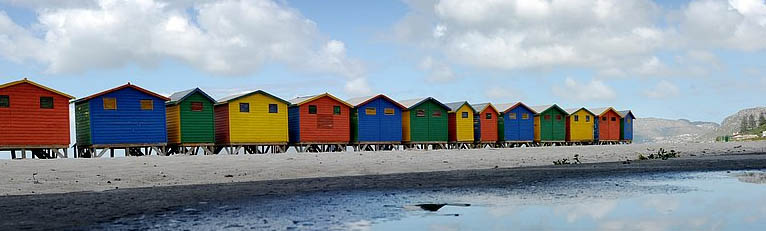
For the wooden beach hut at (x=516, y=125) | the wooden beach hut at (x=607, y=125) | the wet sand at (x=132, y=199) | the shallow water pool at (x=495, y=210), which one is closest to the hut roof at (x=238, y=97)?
the wooden beach hut at (x=516, y=125)

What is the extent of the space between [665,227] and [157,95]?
2822 centimetres

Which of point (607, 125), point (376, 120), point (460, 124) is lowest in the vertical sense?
point (607, 125)

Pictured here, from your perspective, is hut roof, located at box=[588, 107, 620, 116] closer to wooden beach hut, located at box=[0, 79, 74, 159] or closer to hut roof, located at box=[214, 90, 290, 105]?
hut roof, located at box=[214, 90, 290, 105]

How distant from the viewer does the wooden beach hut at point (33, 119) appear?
26.8 m

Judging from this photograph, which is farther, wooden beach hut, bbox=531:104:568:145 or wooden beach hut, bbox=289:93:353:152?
wooden beach hut, bbox=531:104:568:145

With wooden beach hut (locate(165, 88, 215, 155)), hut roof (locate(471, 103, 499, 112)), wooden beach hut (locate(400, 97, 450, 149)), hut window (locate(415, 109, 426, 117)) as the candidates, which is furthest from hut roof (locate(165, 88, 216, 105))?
hut roof (locate(471, 103, 499, 112))

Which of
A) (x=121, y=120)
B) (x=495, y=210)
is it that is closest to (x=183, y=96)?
(x=121, y=120)

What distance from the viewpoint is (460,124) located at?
44562 mm

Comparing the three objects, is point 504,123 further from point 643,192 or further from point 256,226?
point 256,226

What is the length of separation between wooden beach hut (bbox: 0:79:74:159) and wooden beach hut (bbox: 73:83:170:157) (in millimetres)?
1296

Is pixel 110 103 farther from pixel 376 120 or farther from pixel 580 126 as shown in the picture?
pixel 580 126

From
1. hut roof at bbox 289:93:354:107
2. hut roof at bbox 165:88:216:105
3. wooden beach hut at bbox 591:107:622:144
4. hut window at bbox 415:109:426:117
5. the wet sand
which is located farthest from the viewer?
wooden beach hut at bbox 591:107:622:144

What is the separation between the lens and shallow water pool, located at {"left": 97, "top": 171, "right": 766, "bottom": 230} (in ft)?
20.1

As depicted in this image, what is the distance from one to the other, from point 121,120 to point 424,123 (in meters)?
19.4
